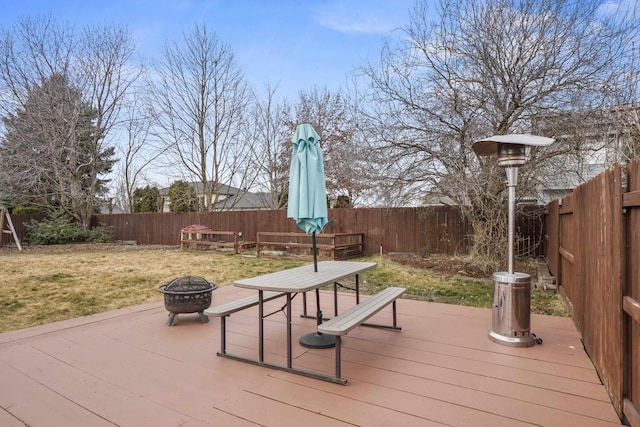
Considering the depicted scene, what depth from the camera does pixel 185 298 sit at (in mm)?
3850

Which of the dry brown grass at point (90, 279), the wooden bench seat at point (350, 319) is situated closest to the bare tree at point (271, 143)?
the dry brown grass at point (90, 279)

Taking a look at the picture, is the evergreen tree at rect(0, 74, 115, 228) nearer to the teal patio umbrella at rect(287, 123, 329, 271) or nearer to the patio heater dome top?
the teal patio umbrella at rect(287, 123, 329, 271)

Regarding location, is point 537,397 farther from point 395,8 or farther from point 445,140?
point 395,8

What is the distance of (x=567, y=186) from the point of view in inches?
269

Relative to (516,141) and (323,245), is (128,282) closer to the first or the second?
(323,245)

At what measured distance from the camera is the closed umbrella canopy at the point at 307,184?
2988mm

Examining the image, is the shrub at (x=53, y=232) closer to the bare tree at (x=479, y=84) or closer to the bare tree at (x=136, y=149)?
the bare tree at (x=136, y=149)

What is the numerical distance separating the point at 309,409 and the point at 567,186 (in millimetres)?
6792

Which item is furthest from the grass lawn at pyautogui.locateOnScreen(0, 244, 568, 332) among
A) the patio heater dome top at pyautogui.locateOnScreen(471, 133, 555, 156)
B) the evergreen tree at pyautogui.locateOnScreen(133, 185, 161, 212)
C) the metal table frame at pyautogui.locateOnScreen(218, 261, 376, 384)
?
the evergreen tree at pyautogui.locateOnScreen(133, 185, 161, 212)

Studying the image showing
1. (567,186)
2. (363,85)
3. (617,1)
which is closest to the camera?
(617,1)

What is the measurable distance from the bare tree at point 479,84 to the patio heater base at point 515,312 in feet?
12.2

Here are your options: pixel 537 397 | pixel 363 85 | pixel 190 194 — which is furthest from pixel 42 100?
pixel 537 397

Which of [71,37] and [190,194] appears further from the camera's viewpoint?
[190,194]

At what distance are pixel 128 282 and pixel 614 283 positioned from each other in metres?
6.85
